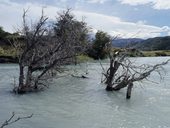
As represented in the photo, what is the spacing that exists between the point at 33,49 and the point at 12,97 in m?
4.04

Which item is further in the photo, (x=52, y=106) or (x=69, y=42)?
(x=69, y=42)

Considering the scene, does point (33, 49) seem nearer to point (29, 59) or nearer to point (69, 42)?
point (29, 59)

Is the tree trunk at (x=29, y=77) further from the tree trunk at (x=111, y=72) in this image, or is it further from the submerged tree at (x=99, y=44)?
the submerged tree at (x=99, y=44)

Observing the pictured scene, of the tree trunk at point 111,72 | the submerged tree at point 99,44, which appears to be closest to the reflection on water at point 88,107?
the tree trunk at point 111,72

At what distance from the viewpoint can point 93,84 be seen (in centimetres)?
3312

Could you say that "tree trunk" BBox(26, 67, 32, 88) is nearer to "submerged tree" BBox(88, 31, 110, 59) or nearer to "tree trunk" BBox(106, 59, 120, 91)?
"tree trunk" BBox(106, 59, 120, 91)

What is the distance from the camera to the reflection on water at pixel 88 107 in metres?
17.2

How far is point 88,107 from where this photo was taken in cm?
2142

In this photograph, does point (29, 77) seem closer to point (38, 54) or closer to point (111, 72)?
point (38, 54)

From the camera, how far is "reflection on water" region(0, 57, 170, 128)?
56.3ft

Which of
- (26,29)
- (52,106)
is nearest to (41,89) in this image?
(26,29)

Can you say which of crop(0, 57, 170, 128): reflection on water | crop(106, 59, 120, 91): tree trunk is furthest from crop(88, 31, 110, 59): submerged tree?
crop(106, 59, 120, 91): tree trunk

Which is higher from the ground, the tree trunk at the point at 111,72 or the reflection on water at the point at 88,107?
the tree trunk at the point at 111,72

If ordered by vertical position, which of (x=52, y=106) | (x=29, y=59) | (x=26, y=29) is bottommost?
Result: (x=52, y=106)
